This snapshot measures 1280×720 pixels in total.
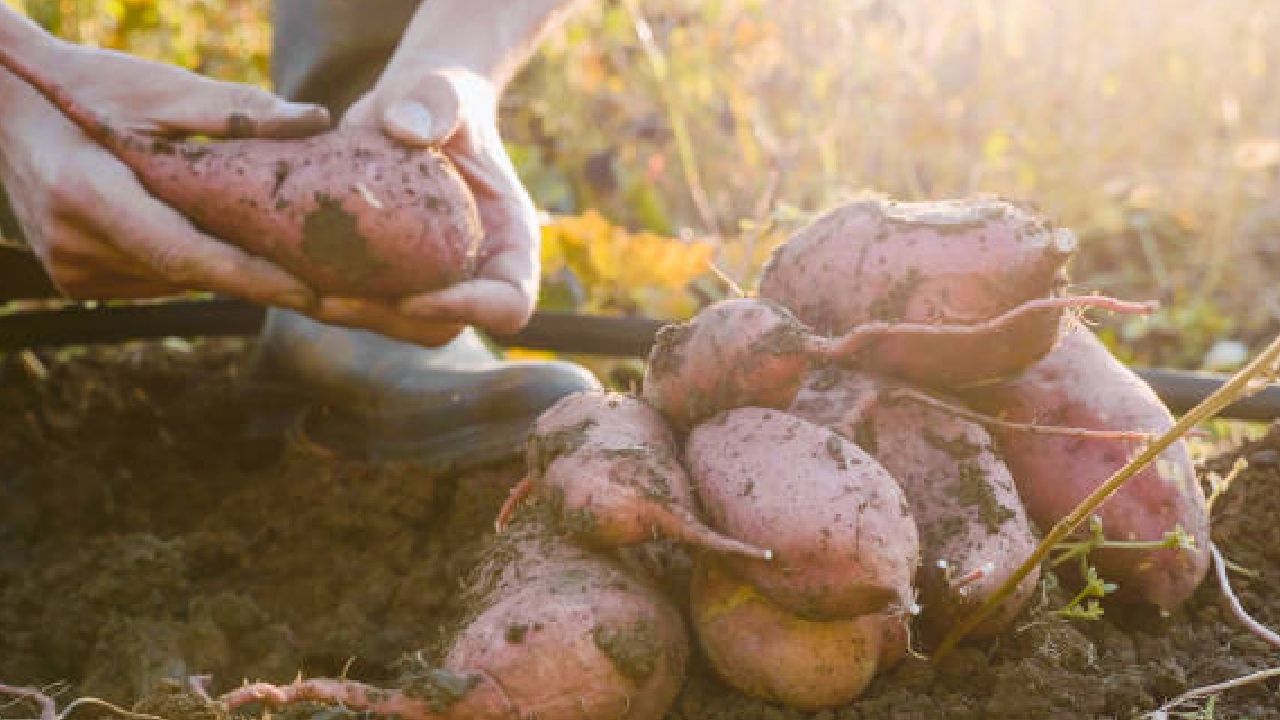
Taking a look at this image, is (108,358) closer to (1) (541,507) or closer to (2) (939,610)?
(1) (541,507)

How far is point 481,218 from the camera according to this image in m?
1.80

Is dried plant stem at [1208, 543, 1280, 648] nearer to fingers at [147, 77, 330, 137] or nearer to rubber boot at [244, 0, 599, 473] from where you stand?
rubber boot at [244, 0, 599, 473]

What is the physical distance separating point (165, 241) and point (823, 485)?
0.91 metres

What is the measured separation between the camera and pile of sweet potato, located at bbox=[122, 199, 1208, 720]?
1.21 metres

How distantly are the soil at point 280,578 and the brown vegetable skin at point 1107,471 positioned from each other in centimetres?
7

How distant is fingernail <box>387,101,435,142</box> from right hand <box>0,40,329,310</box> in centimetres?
12

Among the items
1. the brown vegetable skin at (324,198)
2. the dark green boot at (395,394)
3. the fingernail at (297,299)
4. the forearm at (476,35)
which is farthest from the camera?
the dark green boot at (395,394)

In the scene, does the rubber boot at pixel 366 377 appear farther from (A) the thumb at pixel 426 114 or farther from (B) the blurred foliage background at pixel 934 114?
(B) the blurred foliage background at pixel 934 114

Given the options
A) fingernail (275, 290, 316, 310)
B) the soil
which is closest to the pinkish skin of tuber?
the soil

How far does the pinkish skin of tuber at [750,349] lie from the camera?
1317 millimetres

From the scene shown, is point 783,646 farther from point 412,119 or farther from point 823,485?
point 412,119

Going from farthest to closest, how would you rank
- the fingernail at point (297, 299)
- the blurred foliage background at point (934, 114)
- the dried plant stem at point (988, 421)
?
the blurred foliage background at point (934, 114), the fingernail at point (297, 299), the dried plant stem at point (988, 421)

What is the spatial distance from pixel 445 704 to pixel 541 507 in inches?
10.8

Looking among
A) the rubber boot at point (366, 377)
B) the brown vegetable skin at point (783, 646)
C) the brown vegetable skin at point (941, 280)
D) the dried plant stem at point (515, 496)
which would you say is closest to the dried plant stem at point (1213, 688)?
the brown vegetable skin at point (783, 646)
